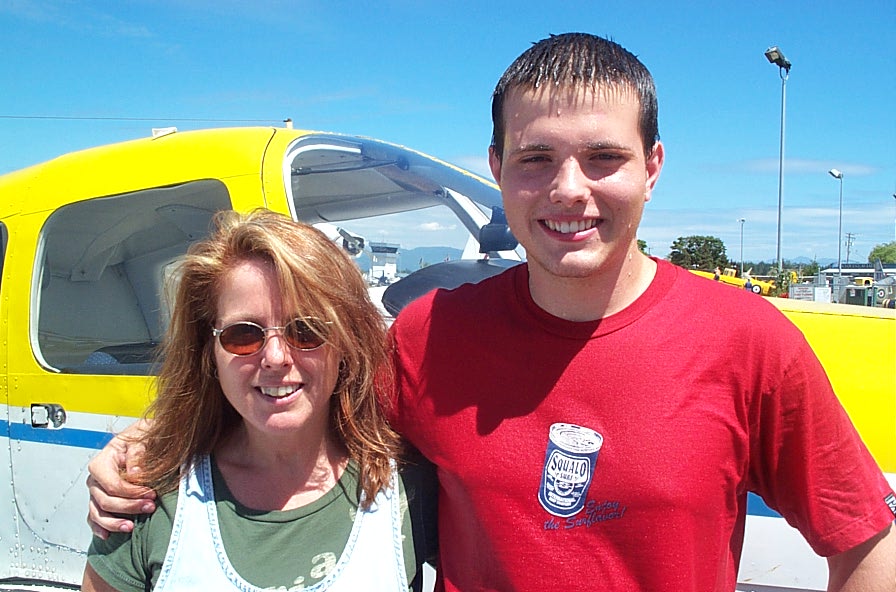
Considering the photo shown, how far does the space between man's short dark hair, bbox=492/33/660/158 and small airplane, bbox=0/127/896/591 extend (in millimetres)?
1284

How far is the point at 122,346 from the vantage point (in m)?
3.15

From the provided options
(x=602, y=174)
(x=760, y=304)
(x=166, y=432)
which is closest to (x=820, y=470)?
(x=760, y=304)

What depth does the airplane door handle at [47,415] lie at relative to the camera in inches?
120

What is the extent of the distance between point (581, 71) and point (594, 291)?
0.43 metres

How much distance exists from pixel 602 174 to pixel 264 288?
76 centimetres

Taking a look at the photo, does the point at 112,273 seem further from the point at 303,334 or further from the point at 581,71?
the point at 581,71

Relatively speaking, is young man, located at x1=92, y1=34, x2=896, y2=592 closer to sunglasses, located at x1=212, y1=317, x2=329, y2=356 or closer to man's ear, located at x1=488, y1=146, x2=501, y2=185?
man's ear, located at x1=488, y1=146, x2=501, y2=185

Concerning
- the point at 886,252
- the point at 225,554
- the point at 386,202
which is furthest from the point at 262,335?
the point at 886,252

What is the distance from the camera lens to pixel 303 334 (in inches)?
63.6

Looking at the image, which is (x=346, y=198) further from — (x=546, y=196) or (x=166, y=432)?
(x=546, y=196)

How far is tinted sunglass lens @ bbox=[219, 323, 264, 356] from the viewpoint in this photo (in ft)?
5.22

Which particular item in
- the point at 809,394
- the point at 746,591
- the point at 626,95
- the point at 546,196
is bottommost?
the point at 746,591

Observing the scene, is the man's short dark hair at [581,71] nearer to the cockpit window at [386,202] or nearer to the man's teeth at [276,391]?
the man's teeth at [276,391]

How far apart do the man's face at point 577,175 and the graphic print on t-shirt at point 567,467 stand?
309mm
